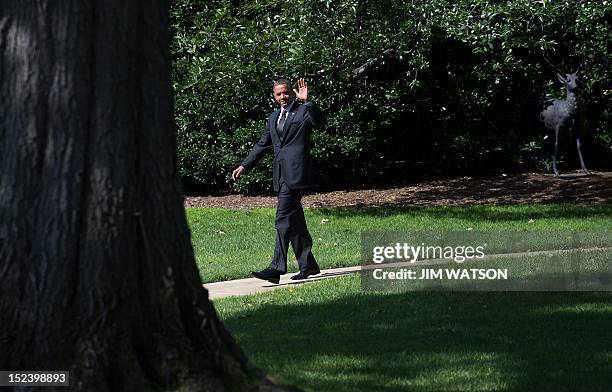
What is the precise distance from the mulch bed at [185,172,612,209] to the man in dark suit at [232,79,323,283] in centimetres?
712

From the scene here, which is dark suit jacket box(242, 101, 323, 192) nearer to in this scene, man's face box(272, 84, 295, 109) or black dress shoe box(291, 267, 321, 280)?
man's face box(272, 84, 295, 109)

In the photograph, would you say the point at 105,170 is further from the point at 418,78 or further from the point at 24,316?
the point at 418,78

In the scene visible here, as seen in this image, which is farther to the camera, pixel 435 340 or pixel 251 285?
pixel 251 285

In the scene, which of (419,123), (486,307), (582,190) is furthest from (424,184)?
(486,307)

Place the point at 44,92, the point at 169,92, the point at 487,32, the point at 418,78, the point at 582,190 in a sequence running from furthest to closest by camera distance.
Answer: the point at 418,78 → the point at 582,190 → the point at 487,32 → the point at 169,92 → the point at 44,92

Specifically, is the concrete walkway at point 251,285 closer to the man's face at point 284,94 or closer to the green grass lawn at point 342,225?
the green grass lawn at point 342,225

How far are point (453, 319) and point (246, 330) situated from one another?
1593 mm

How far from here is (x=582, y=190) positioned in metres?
17.6

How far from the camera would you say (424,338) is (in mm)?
7340

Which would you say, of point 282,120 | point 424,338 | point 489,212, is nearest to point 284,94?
point 282,120

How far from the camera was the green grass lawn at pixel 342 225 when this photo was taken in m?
11.5

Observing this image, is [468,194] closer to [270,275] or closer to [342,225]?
[342,225]

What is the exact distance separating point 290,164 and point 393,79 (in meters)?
9.44

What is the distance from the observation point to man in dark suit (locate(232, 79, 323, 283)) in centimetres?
966
